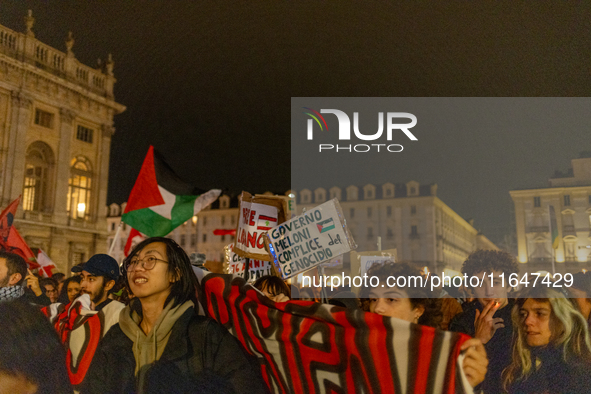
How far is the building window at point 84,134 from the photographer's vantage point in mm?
29888

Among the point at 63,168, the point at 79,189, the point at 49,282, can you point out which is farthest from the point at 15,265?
the point at 79,189

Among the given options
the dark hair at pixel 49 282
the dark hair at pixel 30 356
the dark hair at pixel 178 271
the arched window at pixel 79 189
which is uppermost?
the arched window at pixel 79 189

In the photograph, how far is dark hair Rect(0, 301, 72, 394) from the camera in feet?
8.33

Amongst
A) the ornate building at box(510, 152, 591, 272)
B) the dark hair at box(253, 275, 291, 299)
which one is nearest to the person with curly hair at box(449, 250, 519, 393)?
the dark hair at box(253, 275, 291, 299)

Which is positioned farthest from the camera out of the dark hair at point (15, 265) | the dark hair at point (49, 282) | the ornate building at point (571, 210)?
the ornate building at point (571, 210)

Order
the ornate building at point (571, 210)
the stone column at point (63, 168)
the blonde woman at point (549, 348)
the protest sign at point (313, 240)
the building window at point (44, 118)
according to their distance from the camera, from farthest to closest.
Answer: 1. the stone column at point (63, 168)
2. the building window at point (44, 118)
3. the ornate building at point (571, 210)
4. the protest sign at point (313, 240)
5. the blonde woman at point (549, 348)

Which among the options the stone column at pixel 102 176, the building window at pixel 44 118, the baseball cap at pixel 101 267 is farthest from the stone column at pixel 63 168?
the baseball cap at pixel 101 267

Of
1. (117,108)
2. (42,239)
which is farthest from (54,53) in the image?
(42,239)

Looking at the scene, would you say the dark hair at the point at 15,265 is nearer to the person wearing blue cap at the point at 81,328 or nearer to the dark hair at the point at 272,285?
the person wearing blue cap at the point at 81,328

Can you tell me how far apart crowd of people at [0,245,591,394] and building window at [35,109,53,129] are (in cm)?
2723

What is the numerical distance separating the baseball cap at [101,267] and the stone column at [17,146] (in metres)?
22.8

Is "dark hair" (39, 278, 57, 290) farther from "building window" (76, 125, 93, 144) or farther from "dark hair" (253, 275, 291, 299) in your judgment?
"building window" (76, 125, 93, 144)

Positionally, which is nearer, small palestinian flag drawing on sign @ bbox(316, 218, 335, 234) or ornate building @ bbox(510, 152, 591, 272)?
small palestinian flag drawing on sign @ bbox(316, 218, 335, 234)

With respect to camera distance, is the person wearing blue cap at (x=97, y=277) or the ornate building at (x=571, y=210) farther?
the ornate building at (x=571, y=210)
